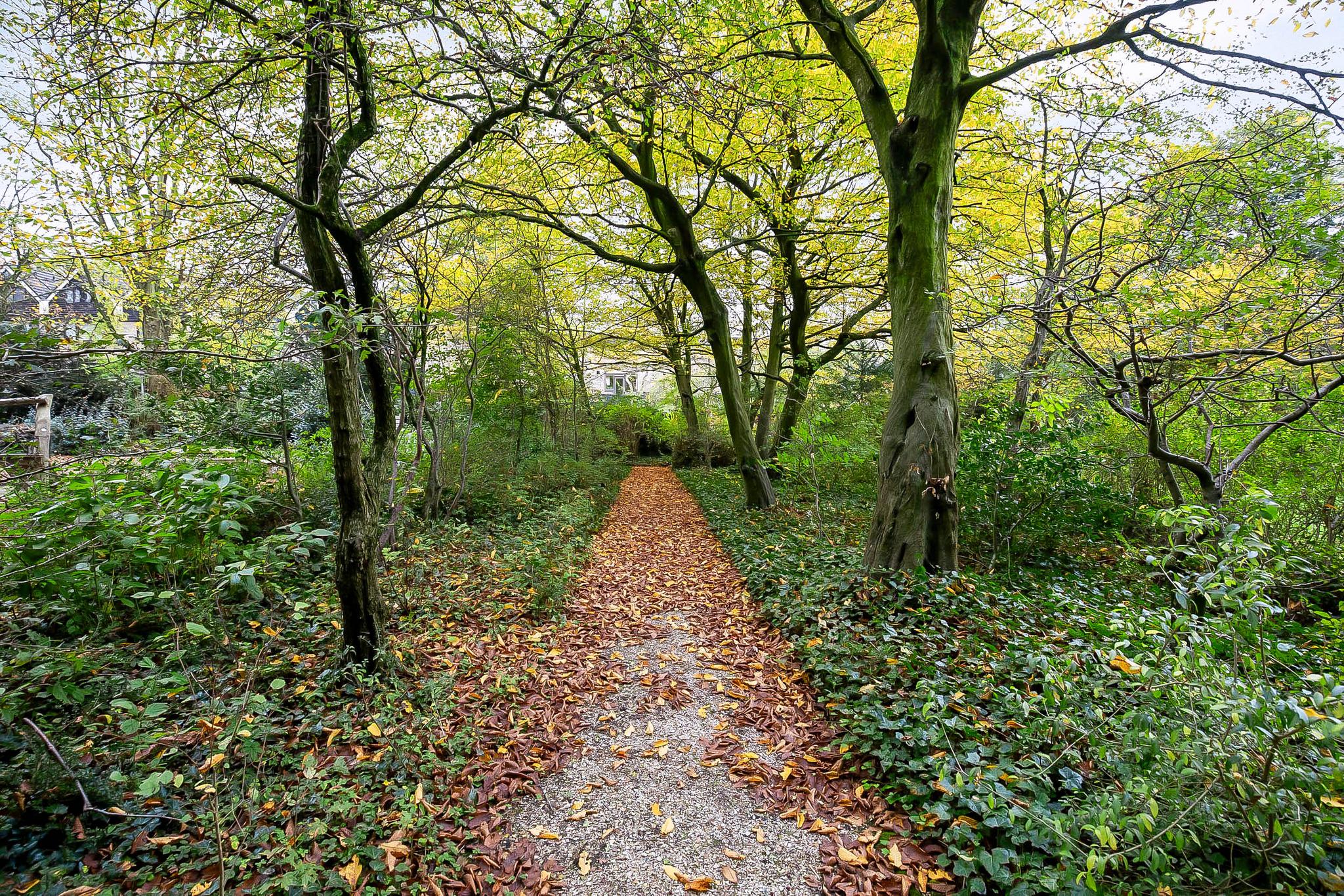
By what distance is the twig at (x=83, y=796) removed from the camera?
206 centimetres

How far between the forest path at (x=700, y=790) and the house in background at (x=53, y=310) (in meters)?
3.16

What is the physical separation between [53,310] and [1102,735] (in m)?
8.39

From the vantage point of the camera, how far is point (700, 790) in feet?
9.57

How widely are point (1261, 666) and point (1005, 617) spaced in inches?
78.9

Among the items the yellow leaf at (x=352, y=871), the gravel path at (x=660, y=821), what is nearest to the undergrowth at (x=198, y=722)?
the yellow leaf at (x=352, y=871)

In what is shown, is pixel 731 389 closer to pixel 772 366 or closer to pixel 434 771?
pixel 772 366

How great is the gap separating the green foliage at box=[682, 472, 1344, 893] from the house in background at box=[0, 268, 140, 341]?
4331 millimetres

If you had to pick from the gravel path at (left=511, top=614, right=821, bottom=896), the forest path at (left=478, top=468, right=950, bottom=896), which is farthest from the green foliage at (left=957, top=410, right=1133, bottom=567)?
the gravel path at (left=511, top=614, right=821, bottom=896)

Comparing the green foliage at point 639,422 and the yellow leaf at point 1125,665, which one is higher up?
the green foliage at point 639,422

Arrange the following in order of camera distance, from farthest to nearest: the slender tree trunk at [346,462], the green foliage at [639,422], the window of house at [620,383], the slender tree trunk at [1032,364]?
the window of house at [620,383] → the green foliage at [639,422] → the slender tree trunk at [1032,364] → the slender tree trunk at [346,462]

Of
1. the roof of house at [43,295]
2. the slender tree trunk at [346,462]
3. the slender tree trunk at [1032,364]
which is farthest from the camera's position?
the slender tree trunk at [1032,364]

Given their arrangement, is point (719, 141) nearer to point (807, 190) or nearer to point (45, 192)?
point (807, 190)

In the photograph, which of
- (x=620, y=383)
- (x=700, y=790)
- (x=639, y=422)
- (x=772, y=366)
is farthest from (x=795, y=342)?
(x=620, y=383)

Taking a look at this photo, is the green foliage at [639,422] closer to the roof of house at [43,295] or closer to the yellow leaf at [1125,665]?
the roof of house at [43,295]
